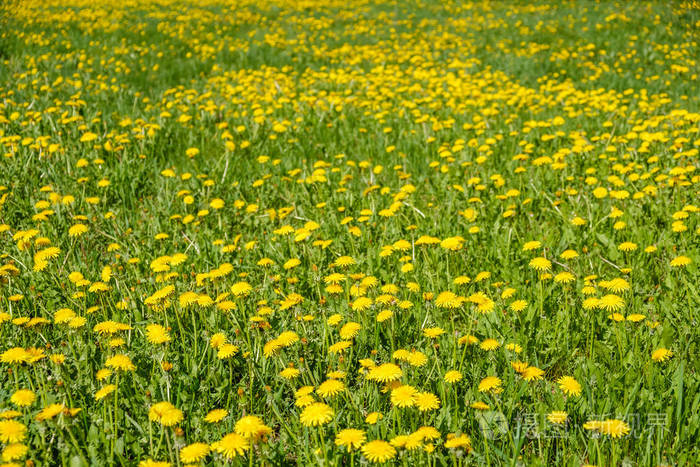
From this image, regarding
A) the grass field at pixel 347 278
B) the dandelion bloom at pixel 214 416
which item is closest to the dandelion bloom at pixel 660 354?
the grass field at pixel 347 278

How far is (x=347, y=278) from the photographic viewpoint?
110 inches

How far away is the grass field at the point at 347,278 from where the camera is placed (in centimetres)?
184

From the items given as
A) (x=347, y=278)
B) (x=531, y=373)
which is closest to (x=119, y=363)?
(x=347, y=278)

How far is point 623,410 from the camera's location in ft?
6.21

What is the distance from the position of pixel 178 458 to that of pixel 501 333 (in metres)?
1.51

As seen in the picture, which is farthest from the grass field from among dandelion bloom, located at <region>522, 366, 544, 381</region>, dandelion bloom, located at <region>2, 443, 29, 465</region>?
dandelion bloom, located at <region>522, 366, 544, 381</region>

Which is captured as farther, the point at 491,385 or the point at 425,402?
the point at 491,385

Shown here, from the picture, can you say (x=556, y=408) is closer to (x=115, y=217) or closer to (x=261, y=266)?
(x=261, y=266)

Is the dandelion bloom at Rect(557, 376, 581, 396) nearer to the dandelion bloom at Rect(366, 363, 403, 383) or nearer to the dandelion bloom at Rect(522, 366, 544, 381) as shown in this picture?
the dandelion bloom at Rect(522, 366, 544, 381)

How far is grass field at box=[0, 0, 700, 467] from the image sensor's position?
1.84 m

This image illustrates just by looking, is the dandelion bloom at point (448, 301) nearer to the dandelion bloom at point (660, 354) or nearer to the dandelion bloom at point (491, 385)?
the dandelion bloom at point (491, 385)

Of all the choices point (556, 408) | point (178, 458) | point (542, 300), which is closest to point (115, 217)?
point (178, 458)

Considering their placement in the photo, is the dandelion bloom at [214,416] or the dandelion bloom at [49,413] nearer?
the dandelion bloom at [49,413]

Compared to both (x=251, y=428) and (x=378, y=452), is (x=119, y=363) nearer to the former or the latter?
(x=251, y=428)
